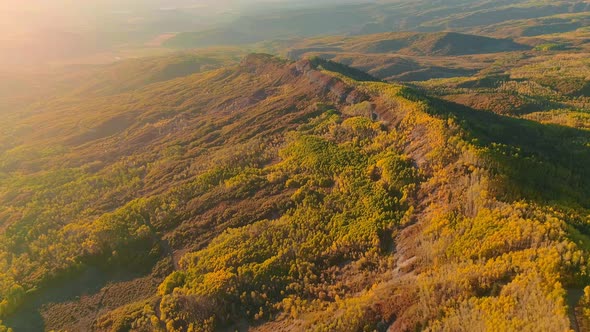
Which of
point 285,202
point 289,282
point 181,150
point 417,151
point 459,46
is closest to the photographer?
A: point 289,282

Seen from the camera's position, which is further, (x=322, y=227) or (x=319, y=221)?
(x=319, y=221)

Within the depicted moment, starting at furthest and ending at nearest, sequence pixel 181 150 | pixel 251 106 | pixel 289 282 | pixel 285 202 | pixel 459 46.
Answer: pixel 459 46, pixel 251 106, pixel 181 150, pixel 285 202, pixel 289 282

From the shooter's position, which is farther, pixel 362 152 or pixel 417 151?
pixel 362 152

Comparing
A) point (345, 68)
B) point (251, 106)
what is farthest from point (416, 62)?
point (251, 106)

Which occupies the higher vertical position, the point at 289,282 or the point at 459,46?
the point at 459,46

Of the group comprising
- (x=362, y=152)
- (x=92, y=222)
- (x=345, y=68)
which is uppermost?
(x=345, y=68)

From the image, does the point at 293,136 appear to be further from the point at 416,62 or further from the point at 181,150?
the point at 416,62

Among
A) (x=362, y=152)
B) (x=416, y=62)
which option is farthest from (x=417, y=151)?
(x=416, y=62)
